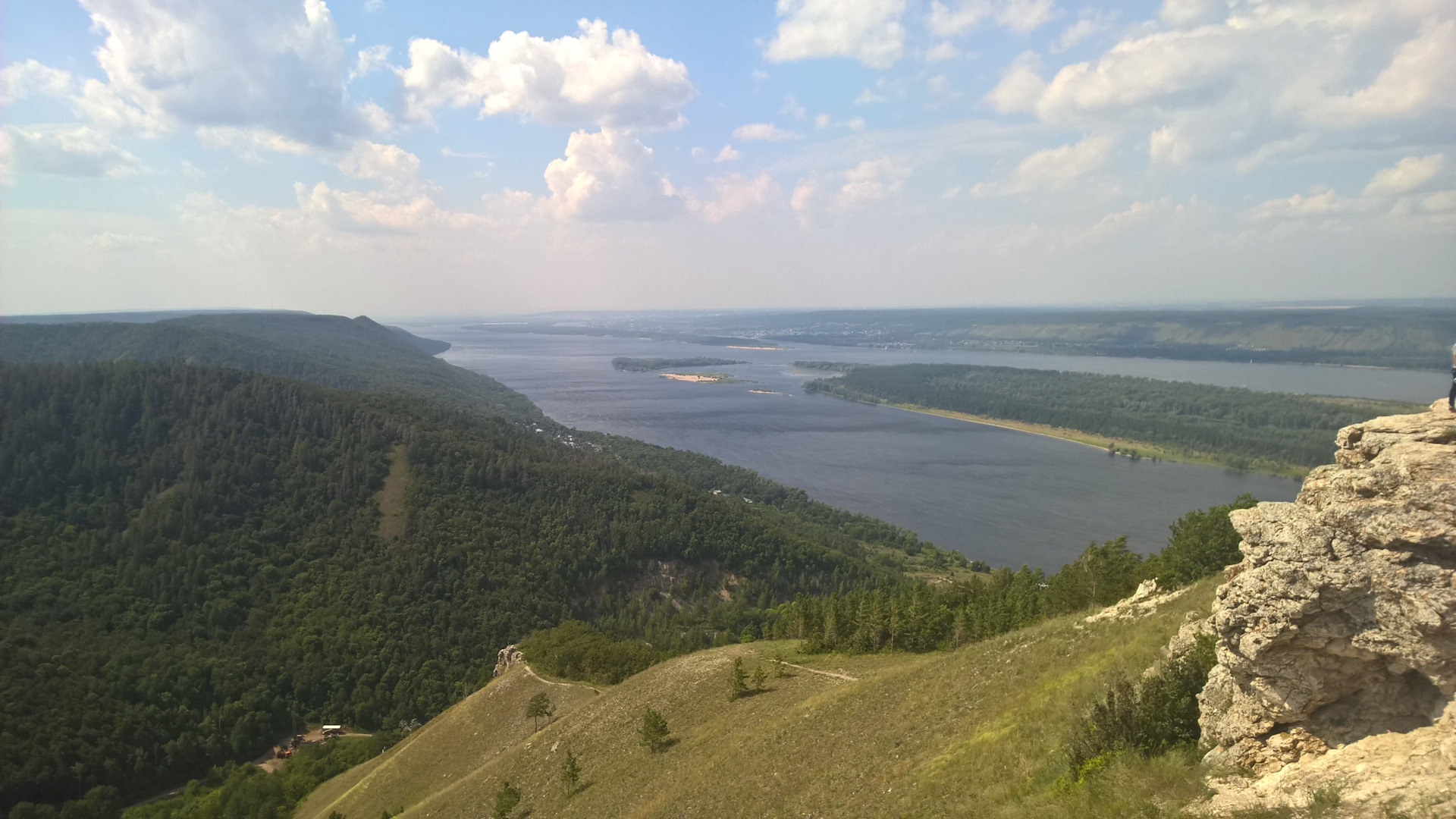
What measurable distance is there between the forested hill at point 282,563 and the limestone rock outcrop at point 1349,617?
240 ft

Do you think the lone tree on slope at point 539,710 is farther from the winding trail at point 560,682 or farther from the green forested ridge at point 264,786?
the green forested ridge at point 264,786

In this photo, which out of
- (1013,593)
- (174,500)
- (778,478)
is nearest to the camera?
(1013,593)

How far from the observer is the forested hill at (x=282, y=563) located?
7250 cm

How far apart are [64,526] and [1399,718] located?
481ft

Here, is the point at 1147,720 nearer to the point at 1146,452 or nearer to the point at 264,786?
the point at 264,786

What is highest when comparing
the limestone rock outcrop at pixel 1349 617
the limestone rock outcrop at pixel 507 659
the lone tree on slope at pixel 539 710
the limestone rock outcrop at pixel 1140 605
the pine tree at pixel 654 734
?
the limestone rock outcrop at pixel 1349 617

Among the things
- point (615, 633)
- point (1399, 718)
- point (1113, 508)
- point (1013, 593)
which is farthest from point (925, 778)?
point (1113, 508)

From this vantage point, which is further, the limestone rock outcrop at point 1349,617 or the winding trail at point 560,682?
the winding trail at point 560,682

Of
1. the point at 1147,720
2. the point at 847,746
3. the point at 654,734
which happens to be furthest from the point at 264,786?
the point at 1147,720

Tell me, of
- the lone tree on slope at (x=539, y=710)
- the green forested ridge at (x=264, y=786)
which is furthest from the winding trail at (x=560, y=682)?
the green forested ridge at (x=264, y=786)

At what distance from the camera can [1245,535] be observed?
13961mm

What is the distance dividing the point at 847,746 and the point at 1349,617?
1579 centimetres

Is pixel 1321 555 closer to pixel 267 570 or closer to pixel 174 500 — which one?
pixel 267 570

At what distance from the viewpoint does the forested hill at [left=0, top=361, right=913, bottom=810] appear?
72.5 m
